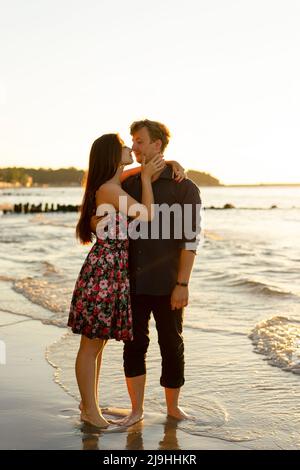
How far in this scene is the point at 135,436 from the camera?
4.69 meters

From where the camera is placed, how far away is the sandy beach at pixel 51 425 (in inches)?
177

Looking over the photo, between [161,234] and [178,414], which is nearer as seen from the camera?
[161,234]

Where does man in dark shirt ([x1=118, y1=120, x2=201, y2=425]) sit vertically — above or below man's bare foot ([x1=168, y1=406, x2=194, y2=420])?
above

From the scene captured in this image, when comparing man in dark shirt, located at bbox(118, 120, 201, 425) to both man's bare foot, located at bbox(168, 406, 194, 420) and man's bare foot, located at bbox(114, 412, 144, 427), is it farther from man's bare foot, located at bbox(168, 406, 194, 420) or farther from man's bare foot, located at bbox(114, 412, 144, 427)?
man's bare foot, located at bbox(168, 406, 194, 420)

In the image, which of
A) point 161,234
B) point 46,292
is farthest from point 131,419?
point 46,292

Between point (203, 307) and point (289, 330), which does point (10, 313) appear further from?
point (289, 330)

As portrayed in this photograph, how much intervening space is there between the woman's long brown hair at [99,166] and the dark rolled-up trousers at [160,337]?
2.41 ft

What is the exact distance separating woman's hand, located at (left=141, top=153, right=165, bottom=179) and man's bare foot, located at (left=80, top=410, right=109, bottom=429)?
1.82 m

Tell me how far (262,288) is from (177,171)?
335 inches

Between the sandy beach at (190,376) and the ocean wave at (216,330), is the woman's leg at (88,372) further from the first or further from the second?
the ocean wave at (216,330)

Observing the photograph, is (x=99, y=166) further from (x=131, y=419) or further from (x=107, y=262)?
(x=131, y=419)

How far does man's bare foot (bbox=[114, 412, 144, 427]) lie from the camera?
494cm

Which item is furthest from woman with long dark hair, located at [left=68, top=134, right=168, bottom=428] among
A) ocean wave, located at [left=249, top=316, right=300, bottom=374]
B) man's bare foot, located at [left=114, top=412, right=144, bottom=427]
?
ocean wave, located at [left=249, top=316, right=300, bottom=374]
